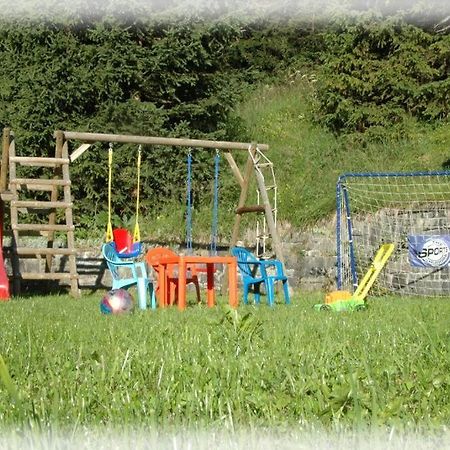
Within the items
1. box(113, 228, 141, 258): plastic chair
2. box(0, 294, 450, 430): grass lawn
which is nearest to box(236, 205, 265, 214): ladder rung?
Result: box(113, 228, 141, 258): plastic chair

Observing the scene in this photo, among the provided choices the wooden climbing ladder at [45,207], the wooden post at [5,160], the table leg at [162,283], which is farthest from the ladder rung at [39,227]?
the table leg at [162,283]

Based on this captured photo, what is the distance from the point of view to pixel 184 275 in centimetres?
809

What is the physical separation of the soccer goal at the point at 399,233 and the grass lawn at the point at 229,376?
255 inches

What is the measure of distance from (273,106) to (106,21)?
4733mm

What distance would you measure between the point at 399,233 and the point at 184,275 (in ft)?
15.4

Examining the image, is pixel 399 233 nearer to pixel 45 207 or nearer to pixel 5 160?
pixel 45 207

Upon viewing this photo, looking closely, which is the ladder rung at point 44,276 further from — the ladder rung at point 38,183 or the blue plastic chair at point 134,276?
the ladder rung at point 38,183

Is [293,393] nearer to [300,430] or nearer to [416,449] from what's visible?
[300,430]

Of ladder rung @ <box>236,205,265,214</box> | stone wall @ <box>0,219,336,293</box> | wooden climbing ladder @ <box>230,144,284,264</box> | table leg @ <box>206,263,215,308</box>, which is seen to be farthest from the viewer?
stone wall @ <box>0,219,336,293</box>

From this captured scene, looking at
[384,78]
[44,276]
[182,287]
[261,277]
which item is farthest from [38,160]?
[384,78]

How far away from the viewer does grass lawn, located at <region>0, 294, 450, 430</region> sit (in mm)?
2473

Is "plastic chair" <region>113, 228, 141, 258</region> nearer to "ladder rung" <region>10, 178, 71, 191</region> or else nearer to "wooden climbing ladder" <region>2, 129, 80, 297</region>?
"wooden climbing ladder" <region>2, 129, 80, 297</region>

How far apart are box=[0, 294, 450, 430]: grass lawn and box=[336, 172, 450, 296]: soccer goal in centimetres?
647

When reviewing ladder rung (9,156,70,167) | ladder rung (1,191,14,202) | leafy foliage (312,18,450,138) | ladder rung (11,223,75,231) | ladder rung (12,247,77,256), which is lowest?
ladder rung (12,247,77,256)
